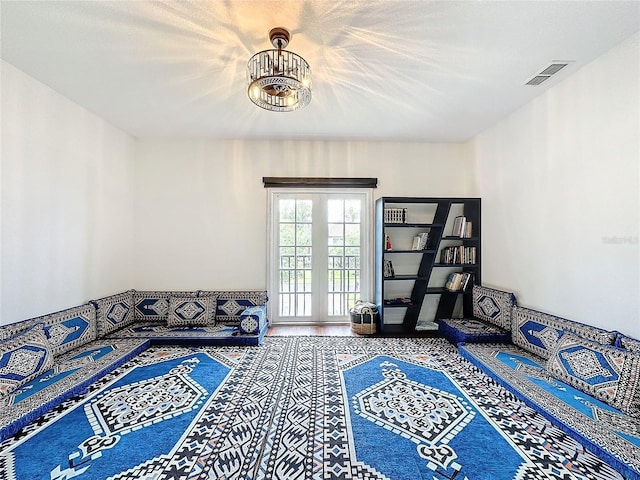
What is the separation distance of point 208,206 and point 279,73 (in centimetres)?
283

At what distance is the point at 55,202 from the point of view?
119 inches

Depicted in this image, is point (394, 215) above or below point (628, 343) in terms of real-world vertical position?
above

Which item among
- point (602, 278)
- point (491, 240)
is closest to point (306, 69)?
point (602, 278)

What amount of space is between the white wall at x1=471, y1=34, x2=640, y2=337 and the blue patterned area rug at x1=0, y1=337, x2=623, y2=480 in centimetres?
119

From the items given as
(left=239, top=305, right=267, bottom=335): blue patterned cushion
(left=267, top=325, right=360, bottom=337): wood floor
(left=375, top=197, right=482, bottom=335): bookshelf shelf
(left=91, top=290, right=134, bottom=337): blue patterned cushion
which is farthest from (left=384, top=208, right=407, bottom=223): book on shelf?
(left=91, top=290, right=134, bottom=337): blue patterned cushion

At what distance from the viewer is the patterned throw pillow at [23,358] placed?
219cm

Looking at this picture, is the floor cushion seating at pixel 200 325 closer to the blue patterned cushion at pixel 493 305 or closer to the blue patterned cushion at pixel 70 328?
the blue patterned cushion at pixel 70 328

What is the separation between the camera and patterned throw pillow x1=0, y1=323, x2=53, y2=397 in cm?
219

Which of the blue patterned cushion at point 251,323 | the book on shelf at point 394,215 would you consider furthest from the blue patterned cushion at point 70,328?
the book on shelf at point 394,215

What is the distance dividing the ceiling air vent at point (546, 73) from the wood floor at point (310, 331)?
11.6ft

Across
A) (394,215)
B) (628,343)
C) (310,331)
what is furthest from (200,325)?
(628,343)

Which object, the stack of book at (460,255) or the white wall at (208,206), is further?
the white wall at (208,206)

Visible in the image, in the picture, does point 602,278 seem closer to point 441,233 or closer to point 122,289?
point 441,233

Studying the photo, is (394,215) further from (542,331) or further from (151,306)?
(151,306)
